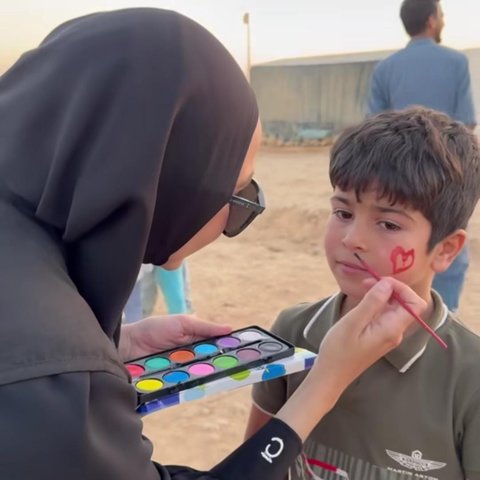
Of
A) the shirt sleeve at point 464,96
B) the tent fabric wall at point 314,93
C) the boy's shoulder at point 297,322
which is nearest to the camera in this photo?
the boy's shoulder at point 297,322

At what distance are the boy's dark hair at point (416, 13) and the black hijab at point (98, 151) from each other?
6.92 feet

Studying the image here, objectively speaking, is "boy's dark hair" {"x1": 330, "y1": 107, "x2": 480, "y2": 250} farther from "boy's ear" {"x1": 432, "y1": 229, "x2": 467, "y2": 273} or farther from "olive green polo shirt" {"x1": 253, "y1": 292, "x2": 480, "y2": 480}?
"olive green polo shirt" {"x1": 253, "y1": 292, "x2": 480, "y2": 480}

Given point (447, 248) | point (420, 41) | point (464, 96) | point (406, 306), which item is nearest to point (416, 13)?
point (420, 41)

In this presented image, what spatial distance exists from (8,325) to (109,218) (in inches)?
8.3

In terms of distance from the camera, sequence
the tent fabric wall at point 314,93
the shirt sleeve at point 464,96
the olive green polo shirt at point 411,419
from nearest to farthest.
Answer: the olive green polo shirt at point 411,419, the shirt sleeve at point 464,96, the tent fabric wall at point 314,93

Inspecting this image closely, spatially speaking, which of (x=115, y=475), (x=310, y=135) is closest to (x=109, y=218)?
(x=115, y=475)

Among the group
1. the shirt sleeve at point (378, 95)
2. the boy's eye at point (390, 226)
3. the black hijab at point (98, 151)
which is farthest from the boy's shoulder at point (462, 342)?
the shirt sleeve at point (378, 95)

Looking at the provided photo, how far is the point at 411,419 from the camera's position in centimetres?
117

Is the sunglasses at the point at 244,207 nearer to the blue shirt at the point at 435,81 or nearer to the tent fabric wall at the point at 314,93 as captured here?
the blue shirt at the point at 435,81

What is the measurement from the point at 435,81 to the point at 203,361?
2.02 m

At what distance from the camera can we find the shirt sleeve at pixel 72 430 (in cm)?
72

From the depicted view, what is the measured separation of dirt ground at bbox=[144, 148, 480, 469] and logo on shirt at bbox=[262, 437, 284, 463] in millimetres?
1480

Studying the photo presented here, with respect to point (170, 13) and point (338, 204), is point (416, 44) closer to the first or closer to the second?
point (338, 204)

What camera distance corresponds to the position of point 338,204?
1.25 meters
